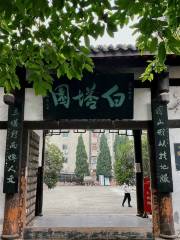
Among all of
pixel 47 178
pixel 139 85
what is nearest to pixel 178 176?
pixel 139 85

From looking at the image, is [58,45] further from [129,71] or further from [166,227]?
[166,227]

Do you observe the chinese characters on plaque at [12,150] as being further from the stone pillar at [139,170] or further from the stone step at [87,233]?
the stone pillar at [139,170]

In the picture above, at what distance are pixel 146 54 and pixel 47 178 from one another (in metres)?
22.3

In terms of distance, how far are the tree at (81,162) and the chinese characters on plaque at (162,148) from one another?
4869 cm

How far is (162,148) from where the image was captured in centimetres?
757

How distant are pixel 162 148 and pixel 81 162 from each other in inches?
2088

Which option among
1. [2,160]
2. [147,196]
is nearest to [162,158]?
[2,160]

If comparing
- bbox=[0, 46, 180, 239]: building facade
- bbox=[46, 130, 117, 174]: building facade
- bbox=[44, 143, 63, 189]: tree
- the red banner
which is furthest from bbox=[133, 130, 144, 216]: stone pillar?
bbox=[46, 130, 117, 174]: building facade

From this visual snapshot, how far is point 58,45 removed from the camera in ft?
15.0

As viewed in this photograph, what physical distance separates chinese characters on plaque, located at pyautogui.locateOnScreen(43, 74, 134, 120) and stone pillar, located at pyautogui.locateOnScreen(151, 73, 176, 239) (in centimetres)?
72

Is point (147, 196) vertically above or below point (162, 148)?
below

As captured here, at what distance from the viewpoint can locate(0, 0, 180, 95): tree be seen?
3.74m

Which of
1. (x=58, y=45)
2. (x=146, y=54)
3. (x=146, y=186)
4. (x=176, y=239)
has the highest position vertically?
(x=146, y=54)

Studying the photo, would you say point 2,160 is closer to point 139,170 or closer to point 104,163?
point 139,170
